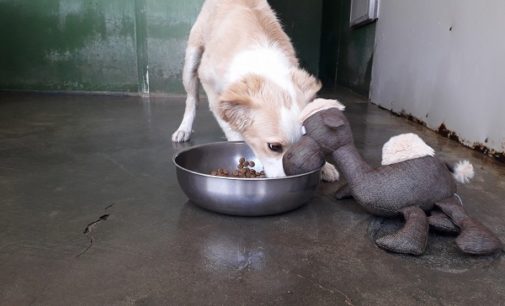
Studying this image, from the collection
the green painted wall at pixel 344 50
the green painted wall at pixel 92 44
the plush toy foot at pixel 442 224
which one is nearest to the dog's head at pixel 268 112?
the plush toy foot at pixel 442 224

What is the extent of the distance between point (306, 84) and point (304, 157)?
0.45 meters

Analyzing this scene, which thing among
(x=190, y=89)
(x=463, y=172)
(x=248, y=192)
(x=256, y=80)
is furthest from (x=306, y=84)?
(x=190, y=89)

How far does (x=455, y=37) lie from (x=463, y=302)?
8.13 feet

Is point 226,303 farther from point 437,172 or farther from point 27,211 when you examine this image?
point 27,211

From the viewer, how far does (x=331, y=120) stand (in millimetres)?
1579

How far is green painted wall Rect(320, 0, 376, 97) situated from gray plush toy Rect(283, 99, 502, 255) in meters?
3.84

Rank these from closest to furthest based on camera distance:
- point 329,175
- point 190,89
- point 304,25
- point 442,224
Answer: point 442,224 < point 329,175 < point 190,89 < point 304,25

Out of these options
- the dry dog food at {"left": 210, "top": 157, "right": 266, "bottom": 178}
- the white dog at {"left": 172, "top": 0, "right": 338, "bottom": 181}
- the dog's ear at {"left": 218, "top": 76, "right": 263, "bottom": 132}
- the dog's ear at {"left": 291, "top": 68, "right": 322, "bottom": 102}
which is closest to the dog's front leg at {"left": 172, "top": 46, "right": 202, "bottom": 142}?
the white dog at {"left": 172, "top": 0, "right": 338, "bottom": 181}

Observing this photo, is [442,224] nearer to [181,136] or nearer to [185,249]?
[185,249]

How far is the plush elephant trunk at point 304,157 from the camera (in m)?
1.61

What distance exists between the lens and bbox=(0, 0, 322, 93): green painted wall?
16.8 feet

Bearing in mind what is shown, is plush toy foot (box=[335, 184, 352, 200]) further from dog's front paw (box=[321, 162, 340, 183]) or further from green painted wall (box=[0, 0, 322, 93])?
green painted wall (box=[0, 0, 322, 93])

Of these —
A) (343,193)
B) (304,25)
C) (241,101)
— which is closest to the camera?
(241,101)

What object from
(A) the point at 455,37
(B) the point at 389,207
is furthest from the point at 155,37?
(B) the point at 389,207
